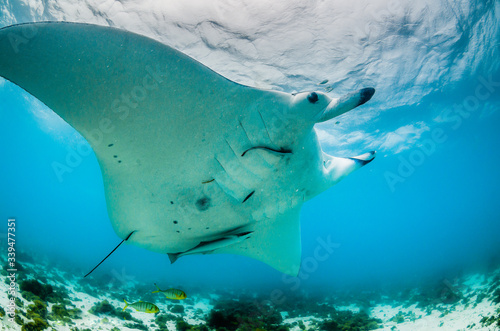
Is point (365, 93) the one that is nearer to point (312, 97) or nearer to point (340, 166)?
point (312, 97)

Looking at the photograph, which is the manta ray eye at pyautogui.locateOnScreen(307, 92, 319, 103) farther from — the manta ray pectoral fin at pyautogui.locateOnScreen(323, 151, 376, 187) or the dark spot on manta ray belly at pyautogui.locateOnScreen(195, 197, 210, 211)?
the dark spot on manta ray belly at pyautogui.locateOnScreen(195, 197, 210, 211)

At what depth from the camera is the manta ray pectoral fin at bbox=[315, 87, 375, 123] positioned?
1804 mm

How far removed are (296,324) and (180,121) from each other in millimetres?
7803

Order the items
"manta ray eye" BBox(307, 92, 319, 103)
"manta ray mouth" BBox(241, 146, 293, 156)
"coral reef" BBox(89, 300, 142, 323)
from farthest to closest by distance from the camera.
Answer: "coral reef" BBox(89, 300, 142, 323) → "manta ray mouth" BBox(241, 146, 293, 156) → "manta ray eye" BBox(307, 92, 319, 103)

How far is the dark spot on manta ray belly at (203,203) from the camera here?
2309 millimetres

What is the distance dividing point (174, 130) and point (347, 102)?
4.55ft

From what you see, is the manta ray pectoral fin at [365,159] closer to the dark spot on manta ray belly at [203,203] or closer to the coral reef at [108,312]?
the dark spot on manta ray belly at [203,203]

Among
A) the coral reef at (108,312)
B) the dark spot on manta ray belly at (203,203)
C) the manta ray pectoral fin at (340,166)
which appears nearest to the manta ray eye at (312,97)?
the manta ray pectoral fin at (340,166)

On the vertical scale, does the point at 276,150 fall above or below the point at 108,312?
above

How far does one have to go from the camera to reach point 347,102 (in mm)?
1842

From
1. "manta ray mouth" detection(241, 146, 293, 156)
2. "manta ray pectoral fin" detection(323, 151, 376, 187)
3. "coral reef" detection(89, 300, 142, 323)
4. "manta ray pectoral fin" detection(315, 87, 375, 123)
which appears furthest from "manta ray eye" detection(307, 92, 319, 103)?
"coral reef" detection(89, 300, 142, 323)

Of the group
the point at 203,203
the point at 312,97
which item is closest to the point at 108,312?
the point at 203,203

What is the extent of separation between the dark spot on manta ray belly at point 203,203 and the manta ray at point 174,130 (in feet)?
0.04

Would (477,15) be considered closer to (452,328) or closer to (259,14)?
(259,14)
